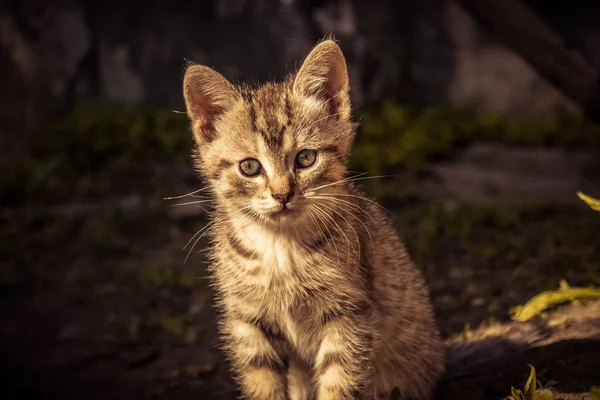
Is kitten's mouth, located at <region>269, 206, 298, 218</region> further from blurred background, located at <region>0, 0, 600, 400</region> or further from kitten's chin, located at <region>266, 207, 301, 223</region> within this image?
blurred background, located at <region>0, 0, 600, 400</region>

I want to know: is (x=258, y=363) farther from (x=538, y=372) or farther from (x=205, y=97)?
(x=538, y=372)

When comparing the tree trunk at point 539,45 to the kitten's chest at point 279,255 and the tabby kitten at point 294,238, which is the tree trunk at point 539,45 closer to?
the tabby kitten at point 294,238

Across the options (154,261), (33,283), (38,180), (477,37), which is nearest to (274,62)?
(477,37)

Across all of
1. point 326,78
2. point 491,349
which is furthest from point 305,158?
point 491,349

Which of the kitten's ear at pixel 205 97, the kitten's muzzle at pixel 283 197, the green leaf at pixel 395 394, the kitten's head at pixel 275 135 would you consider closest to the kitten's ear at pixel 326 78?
the kitten's head at pixel 275 135

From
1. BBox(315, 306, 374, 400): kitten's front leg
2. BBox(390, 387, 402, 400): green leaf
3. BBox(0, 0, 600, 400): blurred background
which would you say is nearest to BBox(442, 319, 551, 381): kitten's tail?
BBox(0, 0, 600, 400): blurred background

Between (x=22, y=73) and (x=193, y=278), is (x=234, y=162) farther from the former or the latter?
(x=22, y=73)
